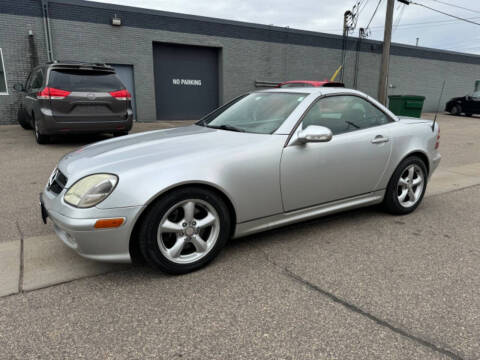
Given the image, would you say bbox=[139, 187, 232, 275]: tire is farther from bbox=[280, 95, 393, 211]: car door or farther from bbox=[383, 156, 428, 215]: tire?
bbox=[383, 156, 428, 215]: tire

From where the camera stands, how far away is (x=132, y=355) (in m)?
2.01

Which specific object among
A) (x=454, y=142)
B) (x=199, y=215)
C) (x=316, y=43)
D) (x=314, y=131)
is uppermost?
(x=316, y=43)

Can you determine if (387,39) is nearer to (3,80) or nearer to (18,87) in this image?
(18,87)

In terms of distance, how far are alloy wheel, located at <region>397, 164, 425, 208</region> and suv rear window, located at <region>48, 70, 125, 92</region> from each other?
20.0 feet

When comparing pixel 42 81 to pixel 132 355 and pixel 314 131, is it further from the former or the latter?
pixel 132 355

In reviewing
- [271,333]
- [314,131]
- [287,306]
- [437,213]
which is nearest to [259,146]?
[314,131]

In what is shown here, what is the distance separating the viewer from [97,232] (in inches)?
100

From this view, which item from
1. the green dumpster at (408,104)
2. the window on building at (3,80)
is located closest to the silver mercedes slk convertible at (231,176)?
the window on building at (3,80)

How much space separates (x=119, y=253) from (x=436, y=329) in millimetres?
2088

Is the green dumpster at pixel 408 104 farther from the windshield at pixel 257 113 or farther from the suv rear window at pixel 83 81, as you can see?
the windshield at pixel 257 113

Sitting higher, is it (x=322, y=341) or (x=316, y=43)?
(x=316, y=43)

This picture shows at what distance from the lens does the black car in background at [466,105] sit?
20.0 m

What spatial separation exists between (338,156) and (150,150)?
1710mm

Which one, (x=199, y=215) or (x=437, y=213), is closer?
(x=199, y=215)
